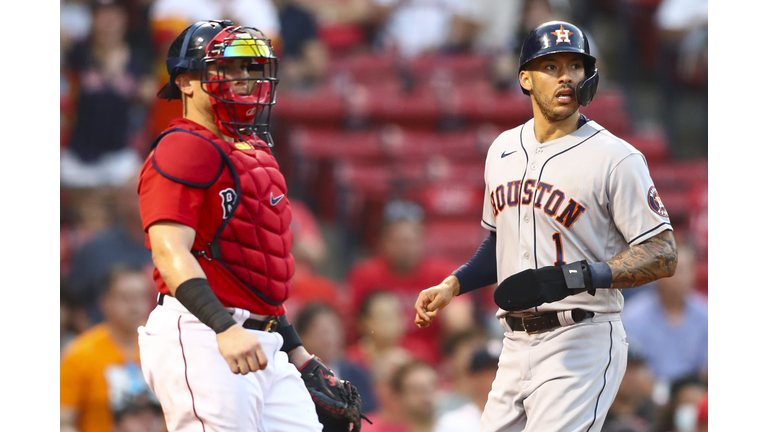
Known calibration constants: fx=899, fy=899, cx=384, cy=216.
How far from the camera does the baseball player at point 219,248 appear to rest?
8.68 feet

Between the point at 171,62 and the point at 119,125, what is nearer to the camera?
the point at 171,62

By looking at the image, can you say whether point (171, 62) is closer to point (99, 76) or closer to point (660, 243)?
point (660, 243)

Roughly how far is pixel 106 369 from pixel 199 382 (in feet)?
8.34

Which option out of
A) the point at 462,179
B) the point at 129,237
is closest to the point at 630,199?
the point at 129,237

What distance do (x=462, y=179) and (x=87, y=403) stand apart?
3887mm

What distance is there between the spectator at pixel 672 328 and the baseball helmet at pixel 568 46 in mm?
3894

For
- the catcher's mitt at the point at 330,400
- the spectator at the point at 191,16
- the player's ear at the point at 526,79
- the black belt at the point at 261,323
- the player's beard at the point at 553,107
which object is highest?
the spectator at the point at 191,16

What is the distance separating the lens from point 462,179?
7.79 metres

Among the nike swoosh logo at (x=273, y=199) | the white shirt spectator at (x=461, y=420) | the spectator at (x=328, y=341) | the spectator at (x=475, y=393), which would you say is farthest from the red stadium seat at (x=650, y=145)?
the nike swoosh logo at (x=273, y=199)

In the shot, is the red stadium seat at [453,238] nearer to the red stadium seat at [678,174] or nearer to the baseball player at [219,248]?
the red stadium seat at [678,174]

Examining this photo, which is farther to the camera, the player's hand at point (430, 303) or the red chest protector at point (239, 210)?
the player's hand at point (430, 303)

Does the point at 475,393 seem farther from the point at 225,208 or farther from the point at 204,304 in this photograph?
the point at 204,304

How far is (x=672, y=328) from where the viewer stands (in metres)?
6.61

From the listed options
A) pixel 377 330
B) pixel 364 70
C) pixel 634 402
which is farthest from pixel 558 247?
pixel 364 70
